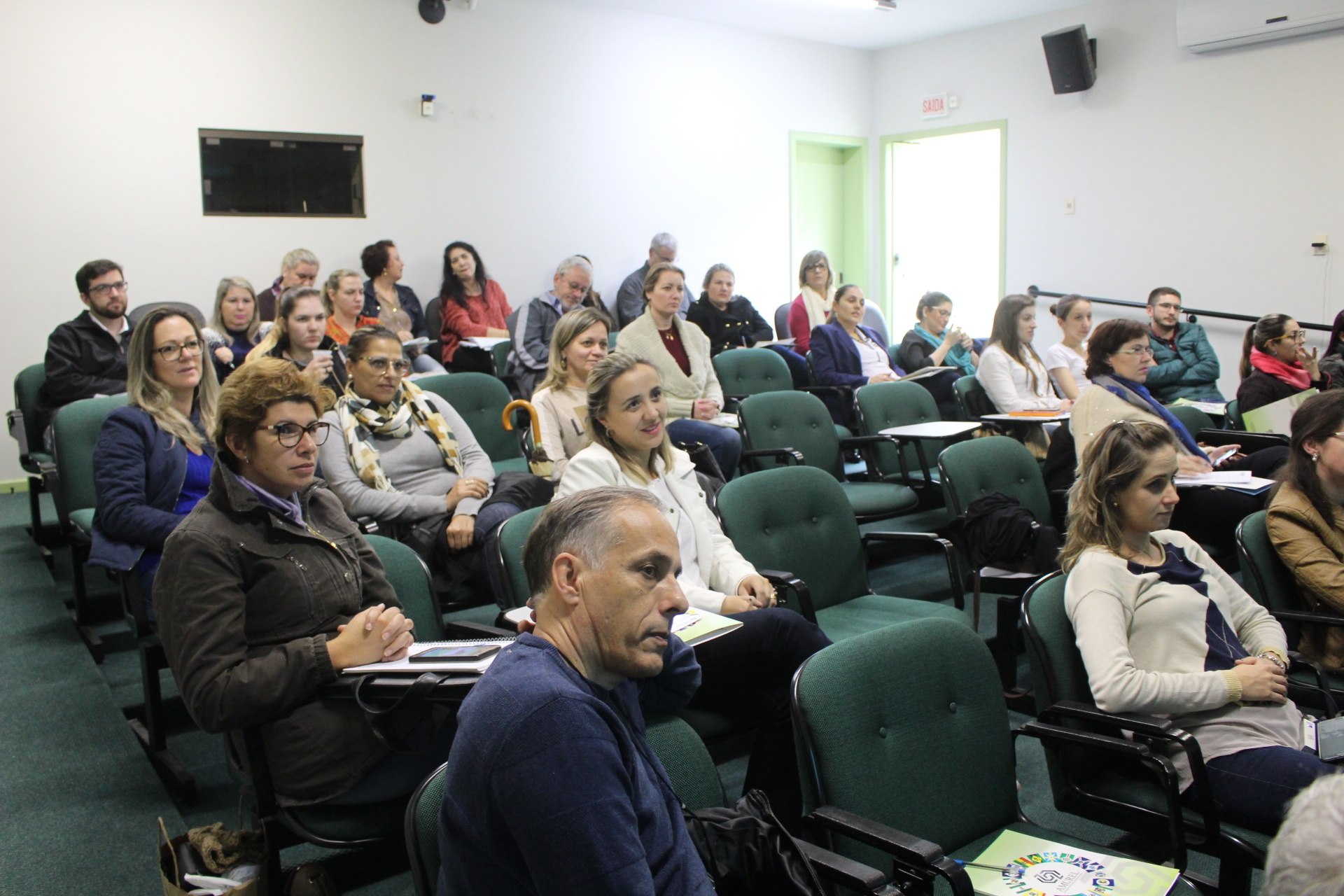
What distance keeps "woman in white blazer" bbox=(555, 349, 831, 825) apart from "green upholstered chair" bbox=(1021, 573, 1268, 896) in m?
0.48

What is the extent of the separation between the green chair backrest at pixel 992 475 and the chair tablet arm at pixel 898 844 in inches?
76.2

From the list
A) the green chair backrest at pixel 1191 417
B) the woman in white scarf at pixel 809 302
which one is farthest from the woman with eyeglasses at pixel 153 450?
the woman in white scarf at pixel 809 302

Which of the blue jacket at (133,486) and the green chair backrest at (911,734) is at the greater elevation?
the blue jacket at (133,486)

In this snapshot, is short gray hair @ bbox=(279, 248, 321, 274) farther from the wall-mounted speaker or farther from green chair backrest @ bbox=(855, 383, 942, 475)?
the wall-mounted speaker

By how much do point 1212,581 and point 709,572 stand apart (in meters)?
1.19

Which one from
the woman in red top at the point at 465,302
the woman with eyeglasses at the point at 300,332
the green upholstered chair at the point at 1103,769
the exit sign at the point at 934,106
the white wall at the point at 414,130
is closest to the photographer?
the green upholstered chair at the point at 1103,769

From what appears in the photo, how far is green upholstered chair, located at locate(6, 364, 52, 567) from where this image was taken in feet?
14.9

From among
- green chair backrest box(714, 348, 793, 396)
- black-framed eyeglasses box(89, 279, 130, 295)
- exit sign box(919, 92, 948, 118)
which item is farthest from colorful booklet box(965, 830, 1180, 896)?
exit sign box(919, 92, 948, 118)

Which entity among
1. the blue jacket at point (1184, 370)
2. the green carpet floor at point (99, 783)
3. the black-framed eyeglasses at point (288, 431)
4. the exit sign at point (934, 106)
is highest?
the exit sign at point (934, 106)

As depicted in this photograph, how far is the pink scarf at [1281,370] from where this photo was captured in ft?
16.9

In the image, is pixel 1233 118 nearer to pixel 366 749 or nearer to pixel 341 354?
pixel 341 354

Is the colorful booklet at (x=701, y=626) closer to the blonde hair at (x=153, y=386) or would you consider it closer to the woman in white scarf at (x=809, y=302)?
the blonde hair at (x=153, y=386)

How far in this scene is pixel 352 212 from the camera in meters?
6.89

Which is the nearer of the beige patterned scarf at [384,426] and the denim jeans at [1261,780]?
the denim jeans at [1261,780]
